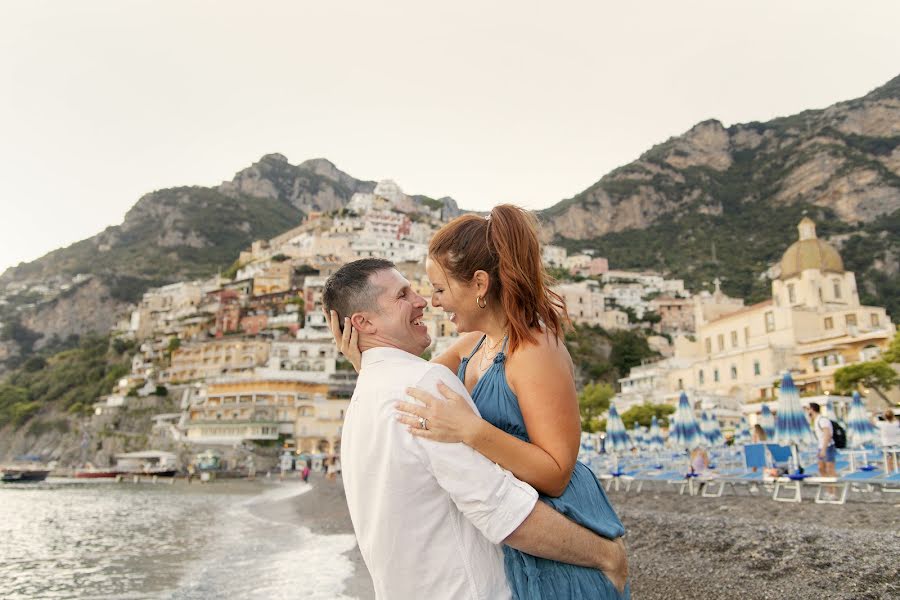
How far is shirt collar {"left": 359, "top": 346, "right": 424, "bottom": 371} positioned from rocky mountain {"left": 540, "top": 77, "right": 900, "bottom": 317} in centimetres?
9428

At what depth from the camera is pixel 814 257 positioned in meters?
44.7

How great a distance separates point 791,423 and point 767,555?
23.7 feet

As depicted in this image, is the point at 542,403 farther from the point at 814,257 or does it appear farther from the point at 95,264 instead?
the point at 95,264

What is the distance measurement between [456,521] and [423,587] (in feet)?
0.64

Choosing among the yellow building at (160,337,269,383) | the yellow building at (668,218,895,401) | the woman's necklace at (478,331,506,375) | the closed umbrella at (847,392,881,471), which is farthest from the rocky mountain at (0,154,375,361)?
the woman's necklace at (478,331,506,375)

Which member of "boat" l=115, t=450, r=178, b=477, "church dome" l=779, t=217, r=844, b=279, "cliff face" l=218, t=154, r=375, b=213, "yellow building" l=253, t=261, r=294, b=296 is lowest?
"boat" l=115, t=450, r=178, b=477

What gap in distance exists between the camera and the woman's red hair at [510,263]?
2.02m

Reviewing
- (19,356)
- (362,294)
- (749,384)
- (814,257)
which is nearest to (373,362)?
(362,294)

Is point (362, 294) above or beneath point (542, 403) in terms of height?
above

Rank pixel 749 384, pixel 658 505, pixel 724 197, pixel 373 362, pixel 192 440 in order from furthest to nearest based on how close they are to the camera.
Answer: pixel 724 197 < pixel 192 440 < pixel 749 384 < pixel 658 505 < pixel 373 362

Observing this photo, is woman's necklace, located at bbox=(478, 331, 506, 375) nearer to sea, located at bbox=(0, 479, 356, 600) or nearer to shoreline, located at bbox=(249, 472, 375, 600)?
shoreline, located at bbox=(249, 472, 375, 600)

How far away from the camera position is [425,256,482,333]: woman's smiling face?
217 centimetres

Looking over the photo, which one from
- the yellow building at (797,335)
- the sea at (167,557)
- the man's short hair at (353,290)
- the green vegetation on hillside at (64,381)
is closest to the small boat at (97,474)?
the green vegetation on hillside at (64,381)

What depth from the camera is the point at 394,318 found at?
215 cm
